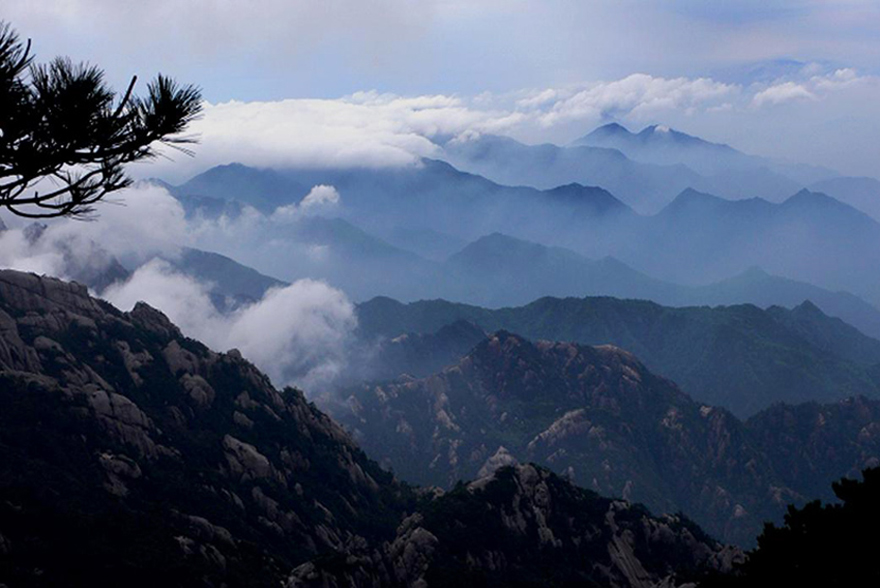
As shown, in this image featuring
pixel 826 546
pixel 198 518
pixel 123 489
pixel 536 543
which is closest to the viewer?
pixel 826 546

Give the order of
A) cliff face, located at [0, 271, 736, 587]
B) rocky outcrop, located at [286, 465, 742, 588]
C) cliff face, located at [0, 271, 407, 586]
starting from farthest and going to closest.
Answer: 1. rocky outcrop, located at [286, 465, 742, 588]
2. cliff face, located at [0, 271, 736, 587]
3. cliff face, located at [0, 271, 407, 586]

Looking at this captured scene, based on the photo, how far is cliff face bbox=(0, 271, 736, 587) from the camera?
116 m

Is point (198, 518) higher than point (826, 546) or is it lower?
lower

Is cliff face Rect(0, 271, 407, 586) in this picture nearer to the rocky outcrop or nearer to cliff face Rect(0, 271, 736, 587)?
cliff face Rect(0, 271, 736, 587)

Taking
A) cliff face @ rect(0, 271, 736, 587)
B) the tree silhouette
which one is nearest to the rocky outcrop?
cliff face @ rect(0, 271, 736, 587)

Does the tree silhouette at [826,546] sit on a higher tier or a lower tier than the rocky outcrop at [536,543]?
higher

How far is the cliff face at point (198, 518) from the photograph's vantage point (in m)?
116

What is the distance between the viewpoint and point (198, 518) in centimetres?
14150

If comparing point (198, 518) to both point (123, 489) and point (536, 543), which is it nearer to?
point (123, 489)

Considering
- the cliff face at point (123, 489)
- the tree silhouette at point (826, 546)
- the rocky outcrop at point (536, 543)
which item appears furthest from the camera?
the rocky outcrop at point (536, 543)

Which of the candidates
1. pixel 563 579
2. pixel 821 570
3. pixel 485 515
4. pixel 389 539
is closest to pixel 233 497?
pixel 389 539

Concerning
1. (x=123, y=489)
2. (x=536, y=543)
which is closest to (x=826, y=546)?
(x=123, y=489)

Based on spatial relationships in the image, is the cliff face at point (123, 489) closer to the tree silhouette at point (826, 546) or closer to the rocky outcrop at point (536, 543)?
the rocky outcrop at point (536, 543)

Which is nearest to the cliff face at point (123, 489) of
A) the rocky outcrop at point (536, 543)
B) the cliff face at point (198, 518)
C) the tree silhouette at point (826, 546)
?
the cliff face at point (198, 518)
